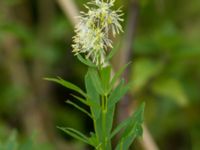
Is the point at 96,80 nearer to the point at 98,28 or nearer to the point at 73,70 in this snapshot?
the point at 98,28

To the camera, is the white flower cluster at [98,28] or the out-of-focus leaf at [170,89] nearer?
the white flower cluster at [98,28]

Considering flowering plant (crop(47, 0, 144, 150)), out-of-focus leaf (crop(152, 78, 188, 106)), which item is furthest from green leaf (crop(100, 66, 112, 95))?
out-of-focus leaf (crop(152, 78, 188, 106))

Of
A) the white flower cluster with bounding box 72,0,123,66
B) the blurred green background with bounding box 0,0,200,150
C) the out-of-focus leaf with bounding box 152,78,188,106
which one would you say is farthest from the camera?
the blurred green background with bounding box 0,0,200,150

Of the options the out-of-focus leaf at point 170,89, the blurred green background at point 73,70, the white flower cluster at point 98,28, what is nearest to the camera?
the white flower cluster at point 98,28

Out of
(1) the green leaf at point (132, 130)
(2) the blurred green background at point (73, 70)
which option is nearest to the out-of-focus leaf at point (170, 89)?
(2) the blurred green background at point (73, 70)

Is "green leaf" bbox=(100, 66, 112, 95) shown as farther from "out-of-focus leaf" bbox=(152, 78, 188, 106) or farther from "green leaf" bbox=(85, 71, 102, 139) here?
"out-of-focus leaf" bbox=(152, 78, 188, 106)

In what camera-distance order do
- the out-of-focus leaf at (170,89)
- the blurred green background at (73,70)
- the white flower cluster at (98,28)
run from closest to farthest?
1. the white flower cluster at (98,28)
2. the out-of-focus leaf at (170,89)
3. the blurred green background at (73,70)

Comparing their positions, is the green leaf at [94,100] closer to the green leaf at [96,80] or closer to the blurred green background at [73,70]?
the green leaf at [96,80]

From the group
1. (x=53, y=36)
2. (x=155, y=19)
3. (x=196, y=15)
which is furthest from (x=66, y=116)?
(x=196, y=15)

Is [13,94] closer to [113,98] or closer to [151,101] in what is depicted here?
[151,101]
